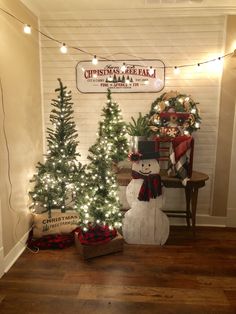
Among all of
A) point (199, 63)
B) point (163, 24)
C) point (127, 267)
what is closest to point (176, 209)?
point (127, 267)

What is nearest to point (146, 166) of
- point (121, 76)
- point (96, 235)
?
point (96, 235)

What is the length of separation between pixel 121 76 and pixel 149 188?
59.6 inches

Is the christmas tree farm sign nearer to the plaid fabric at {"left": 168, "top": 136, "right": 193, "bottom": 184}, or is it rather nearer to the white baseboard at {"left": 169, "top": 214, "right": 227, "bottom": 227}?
the plaid fabric at {"left": 168, "top": 136, "right": 193, "bottom": 184}

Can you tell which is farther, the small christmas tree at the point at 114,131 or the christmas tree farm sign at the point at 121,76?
the christmas tree farm sign at the point at 121,76

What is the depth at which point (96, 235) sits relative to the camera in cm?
281

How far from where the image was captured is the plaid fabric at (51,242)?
117 inches

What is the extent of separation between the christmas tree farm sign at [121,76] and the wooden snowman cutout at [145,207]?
3.47ft

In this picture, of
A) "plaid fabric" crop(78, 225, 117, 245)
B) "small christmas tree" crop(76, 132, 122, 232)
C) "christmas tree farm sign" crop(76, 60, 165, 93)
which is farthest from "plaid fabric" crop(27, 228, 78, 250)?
"christmas tree farm sign" crop(76, 60, 165, 93)

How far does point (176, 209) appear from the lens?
363cm

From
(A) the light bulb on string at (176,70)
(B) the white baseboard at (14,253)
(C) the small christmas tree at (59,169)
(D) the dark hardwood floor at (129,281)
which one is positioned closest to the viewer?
(D) the dark hardwood floor at (129,281)

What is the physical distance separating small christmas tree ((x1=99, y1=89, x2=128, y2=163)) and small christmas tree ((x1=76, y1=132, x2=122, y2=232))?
400 mm

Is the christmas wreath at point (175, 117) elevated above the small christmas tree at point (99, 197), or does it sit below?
above

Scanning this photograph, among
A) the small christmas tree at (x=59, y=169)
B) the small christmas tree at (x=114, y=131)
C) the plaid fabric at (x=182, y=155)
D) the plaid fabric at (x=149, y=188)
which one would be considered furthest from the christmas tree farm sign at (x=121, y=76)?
the plaid fabric at (x=149, y=188)

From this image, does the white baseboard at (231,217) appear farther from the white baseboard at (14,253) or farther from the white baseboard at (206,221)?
the white baseboard at (14,253)
